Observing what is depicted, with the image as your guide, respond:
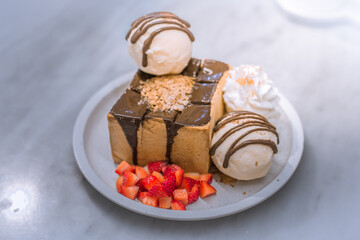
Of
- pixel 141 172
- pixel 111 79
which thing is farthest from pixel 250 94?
pixel 111 79

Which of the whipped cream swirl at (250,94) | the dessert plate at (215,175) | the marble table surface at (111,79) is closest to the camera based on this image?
the dessert plate at (215,175)

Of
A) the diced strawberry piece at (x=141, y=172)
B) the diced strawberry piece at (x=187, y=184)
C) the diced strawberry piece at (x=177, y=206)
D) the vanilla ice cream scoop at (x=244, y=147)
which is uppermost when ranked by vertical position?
the vanilla ice cream scoop at (x=244, y=147)

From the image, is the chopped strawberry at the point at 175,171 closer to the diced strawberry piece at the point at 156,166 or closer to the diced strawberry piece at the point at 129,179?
the diced strawberry piece at the point at 156,166

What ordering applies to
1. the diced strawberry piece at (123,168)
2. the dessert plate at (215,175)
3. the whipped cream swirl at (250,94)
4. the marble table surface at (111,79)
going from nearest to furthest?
the dessert plate at (215,175)
the marble table surface at (111,79)
the diced strawberry piece at (123,168)
the whipped cream swirl at (250,94)

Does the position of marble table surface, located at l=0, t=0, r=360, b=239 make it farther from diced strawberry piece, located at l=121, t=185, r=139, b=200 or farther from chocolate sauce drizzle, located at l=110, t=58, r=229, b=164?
chocolate sauce drizzle, located at l=110, t=58, r=229, b=164

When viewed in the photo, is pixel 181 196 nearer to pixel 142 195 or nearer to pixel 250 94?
pixel 142 195

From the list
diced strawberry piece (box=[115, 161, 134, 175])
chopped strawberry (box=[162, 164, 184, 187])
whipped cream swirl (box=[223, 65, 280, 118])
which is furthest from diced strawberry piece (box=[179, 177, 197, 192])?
whipped cream swirl (box=[223, 65, 280, 118])

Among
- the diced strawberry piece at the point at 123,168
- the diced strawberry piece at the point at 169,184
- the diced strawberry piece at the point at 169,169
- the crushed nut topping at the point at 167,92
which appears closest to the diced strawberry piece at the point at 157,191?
the diced strawberry piece at the point at 169,184

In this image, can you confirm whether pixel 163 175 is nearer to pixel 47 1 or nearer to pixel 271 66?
pixel 271 66
